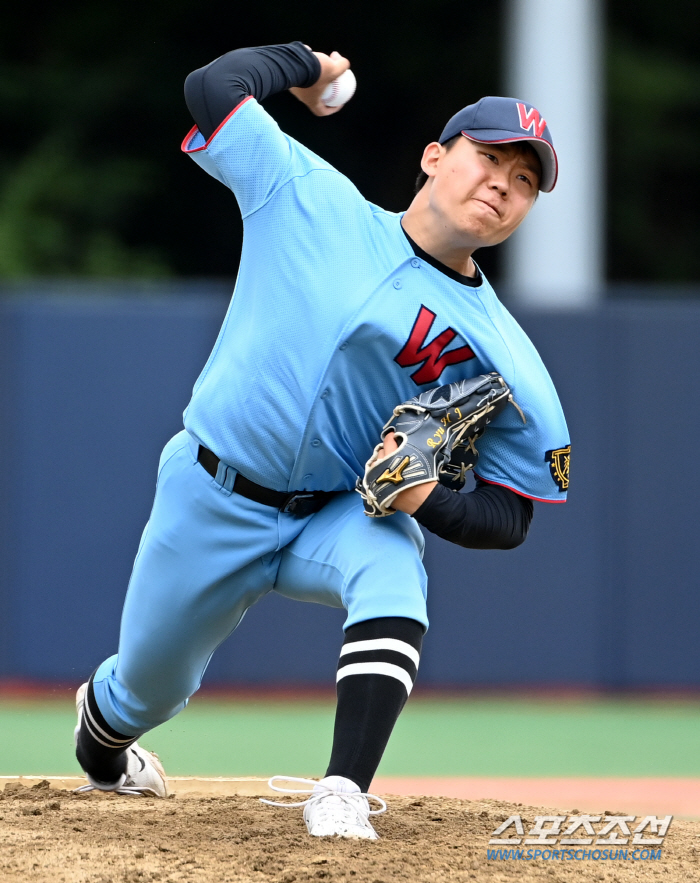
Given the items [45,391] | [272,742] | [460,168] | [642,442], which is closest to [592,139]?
[642,442]

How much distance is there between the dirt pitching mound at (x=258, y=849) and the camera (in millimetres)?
2795

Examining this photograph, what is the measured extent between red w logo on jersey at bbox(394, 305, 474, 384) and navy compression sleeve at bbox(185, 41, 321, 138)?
72 cm

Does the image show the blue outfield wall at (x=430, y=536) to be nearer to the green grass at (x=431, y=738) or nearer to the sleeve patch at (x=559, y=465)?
the green grass at (x=431, y=738)

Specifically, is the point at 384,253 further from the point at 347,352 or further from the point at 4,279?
the point at 4,279

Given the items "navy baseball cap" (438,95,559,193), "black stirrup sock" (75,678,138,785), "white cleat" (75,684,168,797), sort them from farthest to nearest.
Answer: "white cleat" (75,684,168,797) < "black stirrup sock" (75,678,138,785) < "navy baseball cap" (438,95,559,193)

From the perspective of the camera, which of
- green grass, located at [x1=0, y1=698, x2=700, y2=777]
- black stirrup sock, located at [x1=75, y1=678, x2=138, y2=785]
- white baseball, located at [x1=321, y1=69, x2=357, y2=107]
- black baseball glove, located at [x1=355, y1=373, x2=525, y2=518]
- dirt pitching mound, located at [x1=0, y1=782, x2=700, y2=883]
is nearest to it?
dirt pitching mound, located at [x1=0, y1=782, x2=700, y2=883]

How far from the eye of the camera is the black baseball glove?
3.05 metres

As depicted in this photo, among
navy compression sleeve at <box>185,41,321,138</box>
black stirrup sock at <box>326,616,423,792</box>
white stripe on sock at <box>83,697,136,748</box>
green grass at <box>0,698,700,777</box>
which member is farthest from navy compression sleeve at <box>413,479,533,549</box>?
green grass at <box>0,698,700,777</box>

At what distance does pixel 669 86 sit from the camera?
1260 cm

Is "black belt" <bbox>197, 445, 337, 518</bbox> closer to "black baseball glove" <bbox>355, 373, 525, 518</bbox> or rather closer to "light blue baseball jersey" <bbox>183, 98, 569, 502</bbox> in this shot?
"light blue baseball jersey" <bbox>183, 98, 569, 502</bbox>

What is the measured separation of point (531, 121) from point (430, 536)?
378 cm

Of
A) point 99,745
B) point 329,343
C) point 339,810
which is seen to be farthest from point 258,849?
point 329,343

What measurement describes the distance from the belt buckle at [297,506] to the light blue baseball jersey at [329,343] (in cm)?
3

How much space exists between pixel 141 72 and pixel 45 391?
6.12 metres
